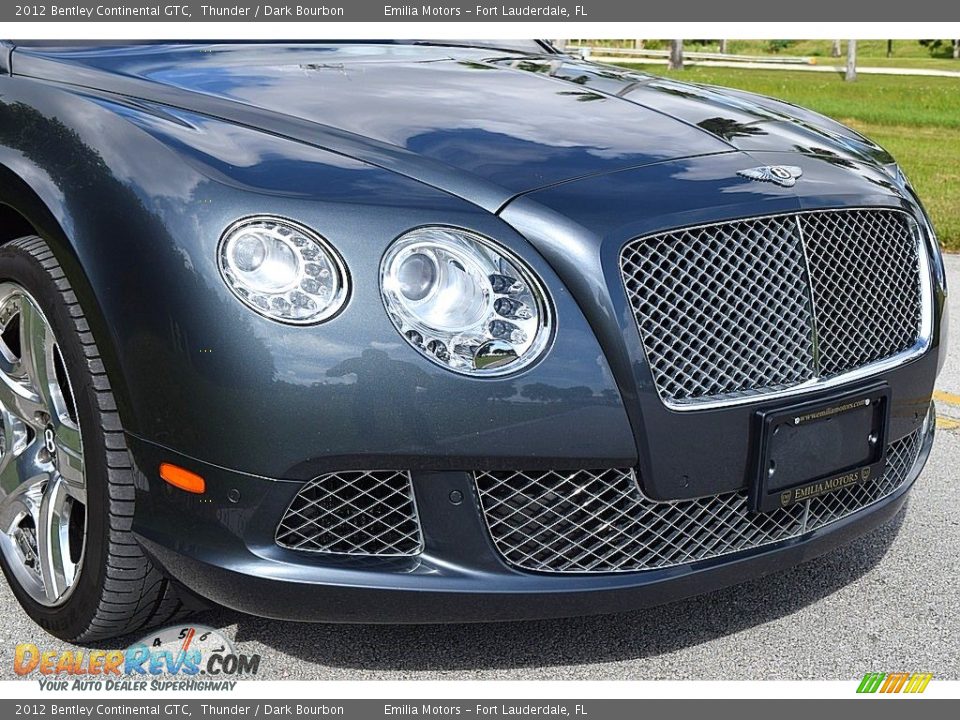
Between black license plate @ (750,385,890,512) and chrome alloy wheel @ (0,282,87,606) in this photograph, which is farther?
chrome alloy wheel @ (0,282,87,606)

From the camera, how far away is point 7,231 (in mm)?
2713

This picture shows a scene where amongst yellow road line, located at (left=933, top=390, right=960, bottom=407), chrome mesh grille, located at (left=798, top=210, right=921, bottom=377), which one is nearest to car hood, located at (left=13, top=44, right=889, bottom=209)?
chrome mesh grille, located at (left=798, top=210, right=921, bottom=377)

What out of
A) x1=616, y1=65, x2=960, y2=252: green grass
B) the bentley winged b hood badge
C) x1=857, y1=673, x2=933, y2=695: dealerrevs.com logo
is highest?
the bentley winged b hood badge

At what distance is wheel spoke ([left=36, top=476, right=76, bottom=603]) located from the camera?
262 cm

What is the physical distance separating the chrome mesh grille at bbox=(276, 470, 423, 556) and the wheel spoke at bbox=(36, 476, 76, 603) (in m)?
0.72

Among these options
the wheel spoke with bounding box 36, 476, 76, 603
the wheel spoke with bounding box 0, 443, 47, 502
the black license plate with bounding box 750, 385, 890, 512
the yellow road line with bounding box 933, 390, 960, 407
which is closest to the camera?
the black license plate with bounding box 750, 385, 890, 512

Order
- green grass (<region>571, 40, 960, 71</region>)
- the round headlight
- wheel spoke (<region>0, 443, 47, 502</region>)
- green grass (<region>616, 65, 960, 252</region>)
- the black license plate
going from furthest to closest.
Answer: green grass (<region>571, 40, 960, 71</region>), green grass (<region>616, 65, 960, 252</region>), wheel spoke (<region>0, 443, 47, 502</region>), the black license plate, the round headlight

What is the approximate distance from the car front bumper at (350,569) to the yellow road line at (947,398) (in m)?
2.59

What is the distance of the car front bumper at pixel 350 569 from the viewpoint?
2168 millimetres

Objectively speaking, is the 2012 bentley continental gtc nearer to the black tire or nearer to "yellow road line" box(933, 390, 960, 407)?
the black tire

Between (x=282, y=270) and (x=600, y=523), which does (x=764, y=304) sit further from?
(x=282, y=270)

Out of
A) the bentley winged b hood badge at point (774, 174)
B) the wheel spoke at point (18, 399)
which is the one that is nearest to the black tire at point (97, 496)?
the wheel spoke at point (18, 399)

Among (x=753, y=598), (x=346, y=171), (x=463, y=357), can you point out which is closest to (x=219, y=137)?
(x=346, y=171)

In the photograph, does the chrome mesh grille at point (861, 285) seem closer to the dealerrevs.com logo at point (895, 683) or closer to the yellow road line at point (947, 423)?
the dealerrevs.com logo at point (895, 683)
